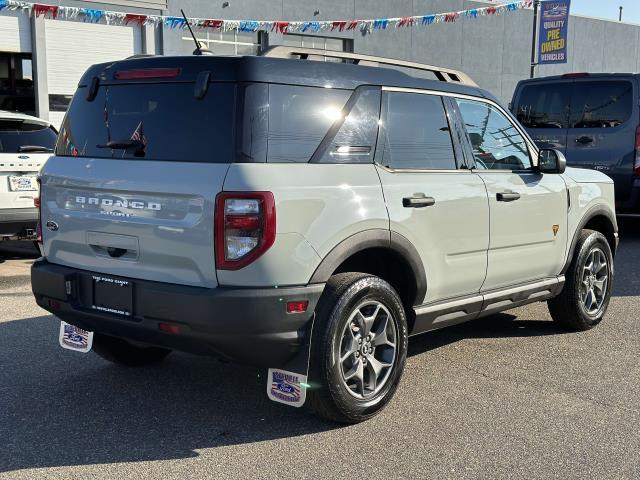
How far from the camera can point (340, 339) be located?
12.4 feet

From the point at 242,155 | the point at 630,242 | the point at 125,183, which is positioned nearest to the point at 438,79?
the point at 242,155

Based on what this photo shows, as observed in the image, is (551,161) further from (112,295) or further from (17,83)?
(17,83)

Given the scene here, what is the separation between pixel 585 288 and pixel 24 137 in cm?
604

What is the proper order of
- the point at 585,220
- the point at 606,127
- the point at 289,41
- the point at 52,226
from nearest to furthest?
the point at 52,226, the point at 585,220, the point at 606,127, the point at 289,41

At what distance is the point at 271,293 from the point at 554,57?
18632 mm

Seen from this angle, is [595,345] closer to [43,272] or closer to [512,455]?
[512,455]

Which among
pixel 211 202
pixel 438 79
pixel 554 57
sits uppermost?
pixel 554 57

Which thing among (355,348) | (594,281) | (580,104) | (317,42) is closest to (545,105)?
(580,104)

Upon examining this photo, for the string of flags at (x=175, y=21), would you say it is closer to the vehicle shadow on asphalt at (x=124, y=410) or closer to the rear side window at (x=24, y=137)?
the rear side window at (x=24, y=137)

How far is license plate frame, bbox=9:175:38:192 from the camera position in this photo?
26.2ft

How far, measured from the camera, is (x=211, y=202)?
136 inches

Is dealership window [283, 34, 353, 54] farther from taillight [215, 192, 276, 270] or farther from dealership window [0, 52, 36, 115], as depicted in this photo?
taillight [215, 192, 276, 270]

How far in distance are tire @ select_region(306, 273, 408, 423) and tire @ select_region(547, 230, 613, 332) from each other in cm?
209

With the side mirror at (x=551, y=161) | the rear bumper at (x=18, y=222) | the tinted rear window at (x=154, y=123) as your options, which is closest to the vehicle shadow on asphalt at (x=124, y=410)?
the tinted rear window at (x=154, y=123)
